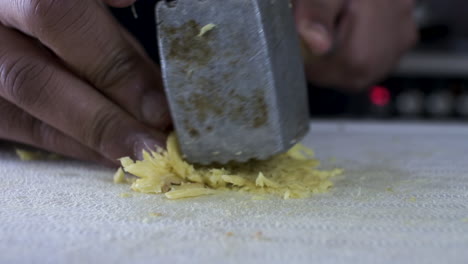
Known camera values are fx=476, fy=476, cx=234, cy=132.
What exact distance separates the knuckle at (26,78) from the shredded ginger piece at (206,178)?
0.44 ft

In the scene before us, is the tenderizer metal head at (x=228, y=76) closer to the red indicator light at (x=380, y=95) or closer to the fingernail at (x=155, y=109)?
the fingernail at (x=155, y=109)

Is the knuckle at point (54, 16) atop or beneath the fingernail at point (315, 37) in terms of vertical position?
atop

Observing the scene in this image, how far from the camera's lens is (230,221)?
43 cm

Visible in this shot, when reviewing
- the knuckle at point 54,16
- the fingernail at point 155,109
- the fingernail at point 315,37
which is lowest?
the fingernail at point 315,37

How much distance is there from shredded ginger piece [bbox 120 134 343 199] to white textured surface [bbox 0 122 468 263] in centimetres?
2

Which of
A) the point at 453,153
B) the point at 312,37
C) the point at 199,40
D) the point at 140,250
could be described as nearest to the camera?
the point at 140,250

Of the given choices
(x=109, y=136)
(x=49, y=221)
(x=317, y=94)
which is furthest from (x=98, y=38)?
(x=317, y=94)

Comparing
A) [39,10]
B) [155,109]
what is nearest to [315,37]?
[155,109]

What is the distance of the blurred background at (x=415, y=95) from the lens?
1586mm

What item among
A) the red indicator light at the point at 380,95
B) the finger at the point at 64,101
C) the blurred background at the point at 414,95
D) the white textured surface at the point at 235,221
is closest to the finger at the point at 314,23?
the white textured surface at the point at 235,221

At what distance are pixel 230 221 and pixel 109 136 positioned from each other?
225mm

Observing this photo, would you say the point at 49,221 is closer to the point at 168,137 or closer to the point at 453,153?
the point at 168,137

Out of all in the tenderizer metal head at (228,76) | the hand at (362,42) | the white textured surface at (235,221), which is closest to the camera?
the white textured surface at (235,221)

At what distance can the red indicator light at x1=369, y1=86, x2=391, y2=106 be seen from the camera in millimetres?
1621
